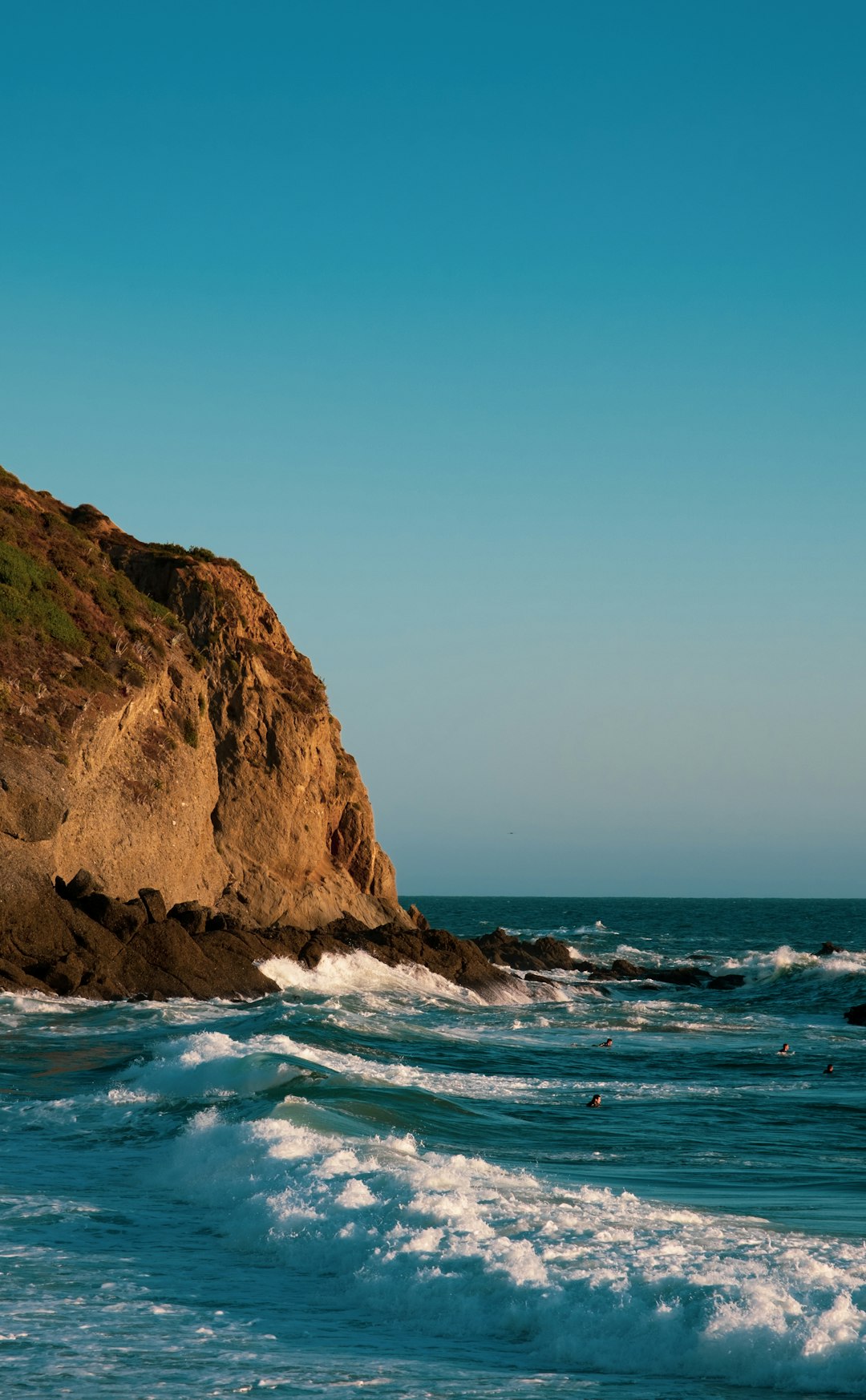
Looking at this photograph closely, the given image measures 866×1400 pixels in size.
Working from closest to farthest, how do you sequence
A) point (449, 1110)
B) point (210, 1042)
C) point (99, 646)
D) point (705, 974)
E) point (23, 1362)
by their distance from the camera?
point (23, 1362), point (449, 1110), point (210, 1042), point (99, 646), point (705, 974)

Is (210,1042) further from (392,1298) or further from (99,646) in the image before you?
(99,646)

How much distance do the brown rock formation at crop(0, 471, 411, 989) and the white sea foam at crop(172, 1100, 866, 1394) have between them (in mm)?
17285

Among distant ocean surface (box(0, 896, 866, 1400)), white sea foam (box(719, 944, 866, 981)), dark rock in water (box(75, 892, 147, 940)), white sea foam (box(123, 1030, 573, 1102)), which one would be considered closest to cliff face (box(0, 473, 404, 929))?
dark rock in water (box(75, 892, 147, 940))

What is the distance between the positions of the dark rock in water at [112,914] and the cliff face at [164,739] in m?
1.26

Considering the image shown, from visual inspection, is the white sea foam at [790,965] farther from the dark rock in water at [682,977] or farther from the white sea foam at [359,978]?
the white sea foam at [359,978]

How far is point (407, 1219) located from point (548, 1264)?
5.12 ft

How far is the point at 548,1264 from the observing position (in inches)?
374

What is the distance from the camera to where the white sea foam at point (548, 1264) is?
804 centimetres

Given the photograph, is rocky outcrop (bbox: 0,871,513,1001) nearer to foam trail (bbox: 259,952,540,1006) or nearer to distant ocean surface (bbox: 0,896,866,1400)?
foam trail (bbox: 259,952,540,1006)

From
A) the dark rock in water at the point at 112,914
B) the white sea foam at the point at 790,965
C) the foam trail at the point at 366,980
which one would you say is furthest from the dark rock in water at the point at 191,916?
the white sea foam at the point at 790,965

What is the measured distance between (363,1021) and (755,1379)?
21264mm

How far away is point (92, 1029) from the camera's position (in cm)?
2355

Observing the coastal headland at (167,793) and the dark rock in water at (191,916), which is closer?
the coastal headland at (167,793)

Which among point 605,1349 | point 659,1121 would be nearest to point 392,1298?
point 605,1349
